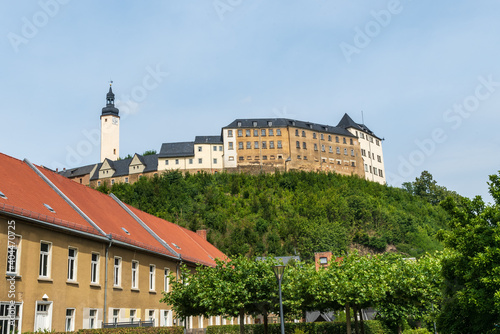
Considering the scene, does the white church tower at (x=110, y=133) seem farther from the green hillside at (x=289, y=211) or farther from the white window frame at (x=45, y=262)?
the white window frame at (x=45, y=262)

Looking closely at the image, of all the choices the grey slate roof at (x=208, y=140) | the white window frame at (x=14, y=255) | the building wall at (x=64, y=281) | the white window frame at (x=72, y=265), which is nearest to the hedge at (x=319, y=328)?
the building wall at (x=64, y=281)

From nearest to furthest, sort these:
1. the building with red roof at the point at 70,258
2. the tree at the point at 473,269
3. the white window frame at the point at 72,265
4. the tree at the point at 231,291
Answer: the tree at the point at 473,269, the building with red roof at the point at 70,258, the white window frame at the point at 72,265, the tree at the point at 231,291

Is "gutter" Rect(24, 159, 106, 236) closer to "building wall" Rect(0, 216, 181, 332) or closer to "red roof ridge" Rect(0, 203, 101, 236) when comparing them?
"red roof ridge" Rect(0, 203, 101, 236)

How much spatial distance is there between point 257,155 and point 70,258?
87.6 meters

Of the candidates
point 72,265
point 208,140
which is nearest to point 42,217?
point 72,265

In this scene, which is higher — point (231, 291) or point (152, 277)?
point (152, 277)

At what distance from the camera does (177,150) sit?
Result: 111 metres

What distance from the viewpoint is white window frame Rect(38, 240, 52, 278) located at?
21125 millimetres

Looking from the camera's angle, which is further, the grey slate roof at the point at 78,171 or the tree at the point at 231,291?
the grey slate roof at the point at 78,171

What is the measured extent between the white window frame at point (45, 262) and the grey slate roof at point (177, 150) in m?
87.9

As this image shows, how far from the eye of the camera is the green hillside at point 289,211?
8319cm

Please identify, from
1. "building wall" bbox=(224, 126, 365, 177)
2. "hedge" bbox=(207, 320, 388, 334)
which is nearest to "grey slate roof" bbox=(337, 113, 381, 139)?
"building wall" bbox=(224, 126, 365, 177)

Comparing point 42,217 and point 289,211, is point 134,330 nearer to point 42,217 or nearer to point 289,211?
point 42,217

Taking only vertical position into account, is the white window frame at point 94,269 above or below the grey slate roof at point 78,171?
below
